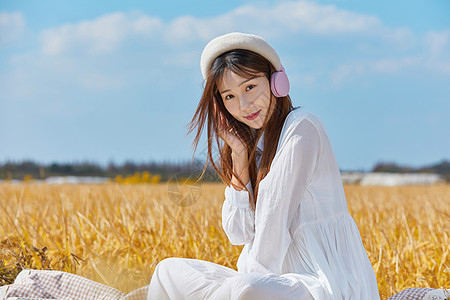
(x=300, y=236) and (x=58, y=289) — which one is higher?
(x=300, y=236)

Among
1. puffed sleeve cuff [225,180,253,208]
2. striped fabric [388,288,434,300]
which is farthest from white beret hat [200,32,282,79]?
striped fabric [388,288,434,300]

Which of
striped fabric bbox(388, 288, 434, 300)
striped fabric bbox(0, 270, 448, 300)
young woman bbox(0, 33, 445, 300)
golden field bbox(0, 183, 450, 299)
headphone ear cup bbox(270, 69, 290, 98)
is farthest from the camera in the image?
golden field bbox(0, 183, 450, 299)

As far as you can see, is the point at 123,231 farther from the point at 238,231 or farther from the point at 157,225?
the point at 238,231

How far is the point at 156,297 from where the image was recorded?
1472mm

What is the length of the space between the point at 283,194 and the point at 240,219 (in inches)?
11.7

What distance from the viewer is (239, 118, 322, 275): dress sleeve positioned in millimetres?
1441

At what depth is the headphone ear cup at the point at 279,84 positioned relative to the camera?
1.61 m

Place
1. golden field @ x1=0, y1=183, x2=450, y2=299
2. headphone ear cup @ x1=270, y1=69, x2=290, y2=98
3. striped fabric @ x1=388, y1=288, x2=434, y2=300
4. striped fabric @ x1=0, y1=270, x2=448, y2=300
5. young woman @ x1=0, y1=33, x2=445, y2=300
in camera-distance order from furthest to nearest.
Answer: golden field @ x1=0, y1=183, x2=450, y2=299, striped fabric @ x1=0, y1=270, x2=448, y2=300, striped fabric @ x1=388, y1=288, x2=434, y2=300, headphone ear cup @ x1=270, y1=69, x2=290, y2=98, young woman @ x1=0, y1=33, x2=445, y2=300

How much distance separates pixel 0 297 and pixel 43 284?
0.17 metres

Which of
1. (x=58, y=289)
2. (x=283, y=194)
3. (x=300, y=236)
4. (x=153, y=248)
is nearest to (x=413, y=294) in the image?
(x=300, y=236)

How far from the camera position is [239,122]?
1788mm

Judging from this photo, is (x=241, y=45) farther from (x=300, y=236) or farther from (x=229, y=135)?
(x=300, y=236)

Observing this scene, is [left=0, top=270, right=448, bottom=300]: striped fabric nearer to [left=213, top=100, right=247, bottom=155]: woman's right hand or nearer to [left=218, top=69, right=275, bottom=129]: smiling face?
[left=213, top=100, right=247, bottom=155]: woman's right hand

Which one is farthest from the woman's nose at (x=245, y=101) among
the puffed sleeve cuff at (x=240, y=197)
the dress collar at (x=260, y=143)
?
the puffed sleeve cuff at (x=240, y=197)
